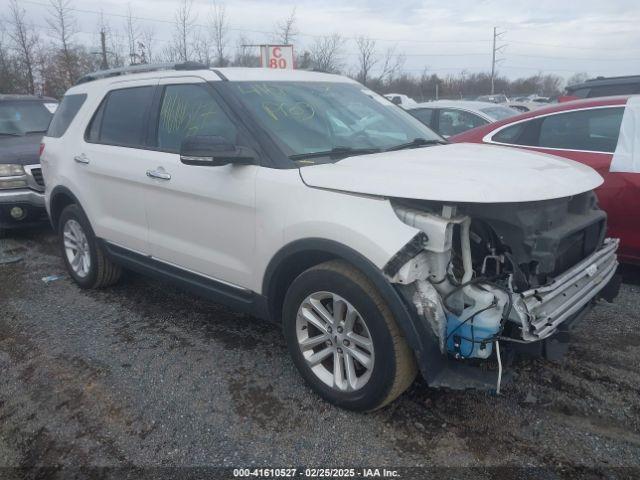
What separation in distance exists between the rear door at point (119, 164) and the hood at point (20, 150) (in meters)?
2.67

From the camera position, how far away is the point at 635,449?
2.62 m

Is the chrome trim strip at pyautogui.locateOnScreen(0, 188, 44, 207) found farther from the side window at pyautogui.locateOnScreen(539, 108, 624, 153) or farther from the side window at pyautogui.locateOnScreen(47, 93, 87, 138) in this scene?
the side window at pyautogui.locateOnScreen(539, 108, 624, 153)

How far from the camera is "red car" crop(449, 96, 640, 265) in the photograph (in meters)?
4.19

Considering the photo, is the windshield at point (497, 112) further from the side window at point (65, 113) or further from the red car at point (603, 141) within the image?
the side window at point (65, 113)

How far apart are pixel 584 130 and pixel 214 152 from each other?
3448mm

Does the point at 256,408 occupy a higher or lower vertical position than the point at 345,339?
lower

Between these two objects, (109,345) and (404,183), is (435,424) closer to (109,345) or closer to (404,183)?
(404,183)

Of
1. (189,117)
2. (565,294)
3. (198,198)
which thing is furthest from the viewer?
(189,117)

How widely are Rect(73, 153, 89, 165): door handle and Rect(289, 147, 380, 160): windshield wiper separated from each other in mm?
2339

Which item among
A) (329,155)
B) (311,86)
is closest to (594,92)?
(311,86)

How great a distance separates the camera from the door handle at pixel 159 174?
3664 mm

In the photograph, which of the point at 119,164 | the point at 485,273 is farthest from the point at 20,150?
the point at 485,273

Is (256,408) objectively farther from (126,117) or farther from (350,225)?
(126,117)

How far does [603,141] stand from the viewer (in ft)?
14.9
